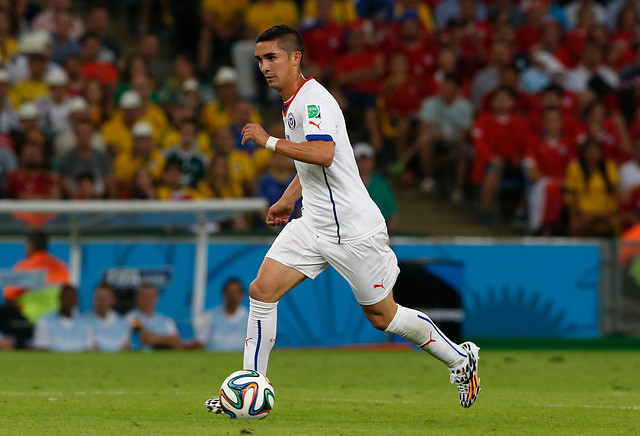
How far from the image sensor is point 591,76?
784 inches

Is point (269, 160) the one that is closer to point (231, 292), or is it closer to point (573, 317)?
point (231, 292)

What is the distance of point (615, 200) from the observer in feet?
57.2

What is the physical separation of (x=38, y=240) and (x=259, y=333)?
8.19 m

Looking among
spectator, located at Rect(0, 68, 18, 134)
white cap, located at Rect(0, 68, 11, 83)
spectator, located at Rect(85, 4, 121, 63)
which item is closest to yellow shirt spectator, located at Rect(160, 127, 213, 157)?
spectator, located at Rect(85, 4, 121, 63)

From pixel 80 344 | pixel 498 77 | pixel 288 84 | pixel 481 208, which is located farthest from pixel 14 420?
pixel 498 77

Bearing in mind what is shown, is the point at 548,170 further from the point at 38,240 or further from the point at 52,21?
the point at 52,21

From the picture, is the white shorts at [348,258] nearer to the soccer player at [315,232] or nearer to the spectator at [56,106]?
the soccer player at [315,232]

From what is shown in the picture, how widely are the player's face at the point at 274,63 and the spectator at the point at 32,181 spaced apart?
335 inches

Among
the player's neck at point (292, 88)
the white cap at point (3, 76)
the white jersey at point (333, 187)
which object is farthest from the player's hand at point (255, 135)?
the white cap at point (3, 76)

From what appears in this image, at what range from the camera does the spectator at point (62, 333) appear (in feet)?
45.4

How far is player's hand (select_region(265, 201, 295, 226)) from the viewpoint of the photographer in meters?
7.56

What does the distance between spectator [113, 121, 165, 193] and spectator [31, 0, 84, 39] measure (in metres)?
2.97

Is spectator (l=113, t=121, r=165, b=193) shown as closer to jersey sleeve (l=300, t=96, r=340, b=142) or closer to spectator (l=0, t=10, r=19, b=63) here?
spectator (l=0, t=10, r=19, b=63)

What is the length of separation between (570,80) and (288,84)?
13841 millimetres
